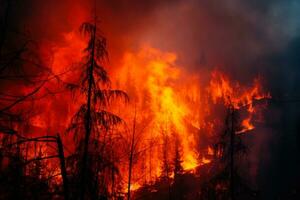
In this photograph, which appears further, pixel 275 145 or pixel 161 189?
pixel 275 145

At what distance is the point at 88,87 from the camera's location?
45.9 feet

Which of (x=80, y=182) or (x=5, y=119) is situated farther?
(x=80, y=182)

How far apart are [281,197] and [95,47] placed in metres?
61.8

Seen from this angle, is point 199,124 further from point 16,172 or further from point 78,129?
point 16,172

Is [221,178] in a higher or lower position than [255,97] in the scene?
lower

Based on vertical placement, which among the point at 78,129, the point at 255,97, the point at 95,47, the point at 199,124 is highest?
the point at 255,97

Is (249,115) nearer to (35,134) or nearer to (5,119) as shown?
(35,134)

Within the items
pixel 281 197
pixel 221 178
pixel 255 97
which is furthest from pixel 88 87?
pixel 255 97

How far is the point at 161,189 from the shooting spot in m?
55.3

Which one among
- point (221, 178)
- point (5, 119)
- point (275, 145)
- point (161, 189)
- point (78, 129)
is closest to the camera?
point (5, 119)

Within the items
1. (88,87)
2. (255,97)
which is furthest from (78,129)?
(255,97)

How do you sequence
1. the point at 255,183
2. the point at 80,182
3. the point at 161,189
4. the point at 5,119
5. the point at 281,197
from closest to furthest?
the point at 5,119, the point at 80,182, the point at 161,189, the point at 281,197, the point at 255,183

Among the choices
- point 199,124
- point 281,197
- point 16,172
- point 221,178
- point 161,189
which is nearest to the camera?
point 16,172

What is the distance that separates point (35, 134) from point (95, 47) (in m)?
54.7
